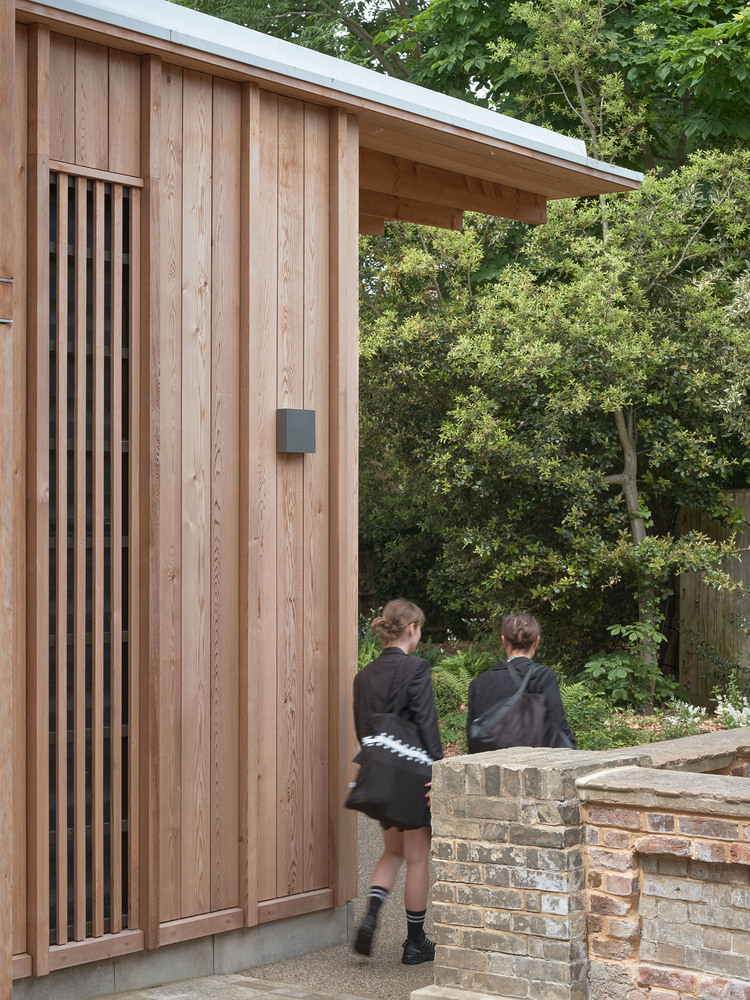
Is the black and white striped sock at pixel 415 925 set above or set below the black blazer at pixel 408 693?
below

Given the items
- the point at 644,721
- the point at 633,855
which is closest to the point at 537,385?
the point at 644,721

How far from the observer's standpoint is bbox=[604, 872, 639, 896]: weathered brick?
13.9 ft

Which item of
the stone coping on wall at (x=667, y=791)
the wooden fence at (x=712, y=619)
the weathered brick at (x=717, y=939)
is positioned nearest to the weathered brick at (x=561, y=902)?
the stone coping on wall at (x=667, y=791)

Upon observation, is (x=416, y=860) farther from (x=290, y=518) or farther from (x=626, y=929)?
(x=290, y=518)

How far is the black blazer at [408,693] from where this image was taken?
547 centimetres

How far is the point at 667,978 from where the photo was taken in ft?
13.6

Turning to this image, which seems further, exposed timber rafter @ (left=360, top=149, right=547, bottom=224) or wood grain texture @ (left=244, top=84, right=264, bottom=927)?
exposed timber rafter @ (left=360, top=149, right=547, bottom=224)

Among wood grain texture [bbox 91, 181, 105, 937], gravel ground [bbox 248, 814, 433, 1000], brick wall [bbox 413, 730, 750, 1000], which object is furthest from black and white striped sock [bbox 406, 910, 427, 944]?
wood grain texture [bbox 91, 181, 105, 937]

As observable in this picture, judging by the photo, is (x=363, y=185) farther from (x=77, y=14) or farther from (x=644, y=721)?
(x=644, y=721)

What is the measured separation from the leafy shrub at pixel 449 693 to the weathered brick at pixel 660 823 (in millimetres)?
8632

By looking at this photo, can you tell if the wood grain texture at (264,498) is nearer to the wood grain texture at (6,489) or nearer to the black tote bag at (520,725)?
the black tote bag at (520,725)

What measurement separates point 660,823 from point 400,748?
1530 millimetres

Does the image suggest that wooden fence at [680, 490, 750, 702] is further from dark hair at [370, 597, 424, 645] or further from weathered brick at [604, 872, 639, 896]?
weathered brick at [604, 872, 639, 896]

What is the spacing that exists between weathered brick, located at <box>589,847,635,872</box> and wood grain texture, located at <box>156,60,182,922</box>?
77.6 inches
